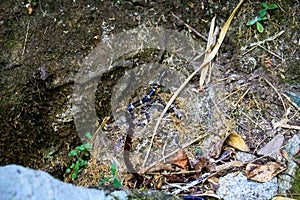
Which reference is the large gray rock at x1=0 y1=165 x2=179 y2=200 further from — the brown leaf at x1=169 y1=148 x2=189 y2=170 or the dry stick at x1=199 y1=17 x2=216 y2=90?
the dry stick at x1=199 y1=17 x2=216 y2=90

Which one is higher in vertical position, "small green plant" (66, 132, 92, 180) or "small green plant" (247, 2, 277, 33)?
"small green plant" (247, 2, 277, 33)

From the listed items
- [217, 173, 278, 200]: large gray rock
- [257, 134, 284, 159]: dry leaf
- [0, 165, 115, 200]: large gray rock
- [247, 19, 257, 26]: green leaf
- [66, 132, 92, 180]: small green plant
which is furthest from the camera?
[247, 19, 257, 26]: green leaf

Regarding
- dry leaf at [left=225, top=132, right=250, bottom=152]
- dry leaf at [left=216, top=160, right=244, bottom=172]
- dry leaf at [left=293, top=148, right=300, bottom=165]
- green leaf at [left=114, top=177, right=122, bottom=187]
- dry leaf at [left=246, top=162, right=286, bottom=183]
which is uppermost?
dry leaf at [left=293, top=148, right=300, bottom=165]

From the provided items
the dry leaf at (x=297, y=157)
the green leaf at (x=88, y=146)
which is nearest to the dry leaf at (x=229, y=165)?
the dry leaf at (x=297, y=157)

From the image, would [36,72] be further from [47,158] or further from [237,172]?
[237,172]

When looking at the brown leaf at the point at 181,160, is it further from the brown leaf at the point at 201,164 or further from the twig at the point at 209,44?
the twig at the point at 209,44

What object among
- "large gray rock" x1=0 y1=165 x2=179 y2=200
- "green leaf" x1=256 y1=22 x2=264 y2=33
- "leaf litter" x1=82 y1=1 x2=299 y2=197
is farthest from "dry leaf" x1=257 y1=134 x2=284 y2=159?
"large gray rock" x1=0 y1=165 x2=179 y2=200

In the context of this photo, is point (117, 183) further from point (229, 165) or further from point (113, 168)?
point (229, 165)

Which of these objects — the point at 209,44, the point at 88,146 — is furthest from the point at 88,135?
the point at 209,44
